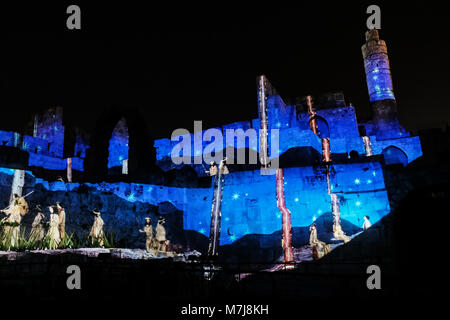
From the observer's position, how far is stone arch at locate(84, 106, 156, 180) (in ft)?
98.4

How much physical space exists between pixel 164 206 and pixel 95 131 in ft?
37.3

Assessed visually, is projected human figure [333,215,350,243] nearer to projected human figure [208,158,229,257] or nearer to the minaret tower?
projected human figure [208,158,229,257]

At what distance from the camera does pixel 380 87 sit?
33969 mm

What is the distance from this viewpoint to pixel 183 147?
33.6m

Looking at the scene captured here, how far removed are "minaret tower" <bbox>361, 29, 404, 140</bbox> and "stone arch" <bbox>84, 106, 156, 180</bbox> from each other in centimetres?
2211

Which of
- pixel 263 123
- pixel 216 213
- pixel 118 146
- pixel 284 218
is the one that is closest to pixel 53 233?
pixel 216 213

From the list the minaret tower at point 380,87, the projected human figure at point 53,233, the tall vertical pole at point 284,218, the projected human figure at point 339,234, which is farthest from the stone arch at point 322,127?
the projected human figure at point 53,233

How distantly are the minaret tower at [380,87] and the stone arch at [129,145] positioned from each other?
2211 centimetres

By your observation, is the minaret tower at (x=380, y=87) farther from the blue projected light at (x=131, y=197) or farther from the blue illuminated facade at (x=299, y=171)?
the blue projected light at (x=131, y=197)

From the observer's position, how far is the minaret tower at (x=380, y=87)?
32.8 meters

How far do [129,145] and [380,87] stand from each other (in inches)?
992

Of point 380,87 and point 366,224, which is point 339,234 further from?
point 380,87

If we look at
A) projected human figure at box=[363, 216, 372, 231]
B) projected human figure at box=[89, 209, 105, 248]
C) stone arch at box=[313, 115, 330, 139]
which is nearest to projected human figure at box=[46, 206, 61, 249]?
projected human figure at box=[89, 209, 105, 248]
